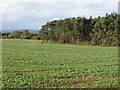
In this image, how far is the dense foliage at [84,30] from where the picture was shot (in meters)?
46.2

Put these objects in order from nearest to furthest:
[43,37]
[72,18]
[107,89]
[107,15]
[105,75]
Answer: [107,89]
[105,75]
[107,15]
[72,18]
[43,37]

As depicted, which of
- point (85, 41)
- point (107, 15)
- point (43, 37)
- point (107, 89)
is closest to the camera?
point (107, 89)

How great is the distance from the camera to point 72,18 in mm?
58125

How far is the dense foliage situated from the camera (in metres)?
46.2

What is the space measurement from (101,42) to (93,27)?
6450 mm

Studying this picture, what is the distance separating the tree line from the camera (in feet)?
151

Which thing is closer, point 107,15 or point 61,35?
point 107,15

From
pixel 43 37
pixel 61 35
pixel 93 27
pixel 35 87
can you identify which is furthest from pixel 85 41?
pixel 35 87

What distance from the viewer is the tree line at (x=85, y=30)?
46.1m

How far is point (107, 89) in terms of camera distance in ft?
27.3

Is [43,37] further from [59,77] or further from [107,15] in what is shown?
[59,77]

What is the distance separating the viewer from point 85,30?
54031 millimetres

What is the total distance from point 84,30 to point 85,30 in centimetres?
29

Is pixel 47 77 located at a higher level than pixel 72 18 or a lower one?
lower
